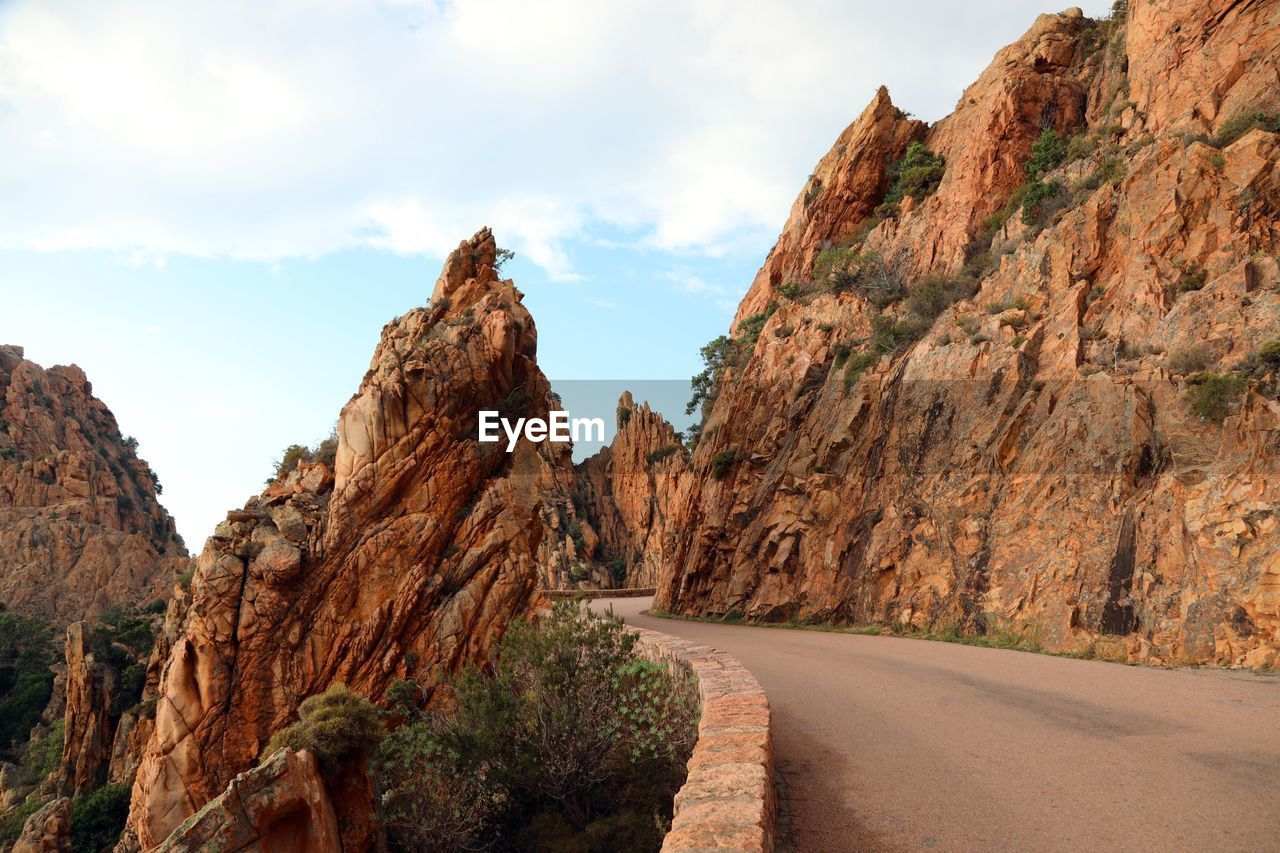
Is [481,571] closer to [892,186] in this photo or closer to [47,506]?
[892,186]

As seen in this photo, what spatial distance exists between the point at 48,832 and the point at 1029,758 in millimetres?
27569

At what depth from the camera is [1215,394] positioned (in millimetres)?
12102

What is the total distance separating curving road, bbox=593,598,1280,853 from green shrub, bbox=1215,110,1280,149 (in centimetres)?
1299

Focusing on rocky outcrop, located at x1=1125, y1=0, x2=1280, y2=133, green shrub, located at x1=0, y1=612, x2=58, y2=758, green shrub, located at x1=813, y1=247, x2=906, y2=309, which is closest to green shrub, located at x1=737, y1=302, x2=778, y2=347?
green shrub, located at x1=813, y1=247, x2=906, y2=309

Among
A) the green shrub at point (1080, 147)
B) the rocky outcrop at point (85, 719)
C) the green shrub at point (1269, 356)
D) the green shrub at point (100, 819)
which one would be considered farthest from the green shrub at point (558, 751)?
the rocky outcrop at point (85, 719)

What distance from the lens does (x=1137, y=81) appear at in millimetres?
21031

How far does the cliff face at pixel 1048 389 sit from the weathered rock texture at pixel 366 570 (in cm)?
741

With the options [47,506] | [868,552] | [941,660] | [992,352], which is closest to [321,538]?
[868,552]

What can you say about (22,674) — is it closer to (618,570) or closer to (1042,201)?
A: (618,570)

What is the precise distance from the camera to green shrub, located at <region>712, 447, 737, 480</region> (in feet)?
83.8

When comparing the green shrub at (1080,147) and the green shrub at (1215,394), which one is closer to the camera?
the green shrub at (1215,394)

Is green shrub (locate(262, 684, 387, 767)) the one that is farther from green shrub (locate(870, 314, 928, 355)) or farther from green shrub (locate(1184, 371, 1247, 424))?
Answer: green shrub (locate(870, 314, 928, 355))

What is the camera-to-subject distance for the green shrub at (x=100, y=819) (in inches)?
914

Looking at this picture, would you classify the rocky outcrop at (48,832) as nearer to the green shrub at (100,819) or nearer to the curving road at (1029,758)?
the green shrub at (100,819)
